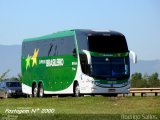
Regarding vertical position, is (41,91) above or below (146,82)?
above

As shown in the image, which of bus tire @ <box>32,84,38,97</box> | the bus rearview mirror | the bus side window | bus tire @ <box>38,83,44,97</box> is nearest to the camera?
the bus side window

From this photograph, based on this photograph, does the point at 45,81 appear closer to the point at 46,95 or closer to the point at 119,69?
the point at 46,95

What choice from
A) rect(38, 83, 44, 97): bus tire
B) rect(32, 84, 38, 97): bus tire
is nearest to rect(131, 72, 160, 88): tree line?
rect(32, 84, 38, 97): bus tire

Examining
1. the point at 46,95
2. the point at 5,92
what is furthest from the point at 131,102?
the point at 5,92

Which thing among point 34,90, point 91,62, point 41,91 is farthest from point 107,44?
point 34,90

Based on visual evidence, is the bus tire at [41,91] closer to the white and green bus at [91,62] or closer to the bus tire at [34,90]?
the bus tire at [34,90]

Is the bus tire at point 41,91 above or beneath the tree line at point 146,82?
above

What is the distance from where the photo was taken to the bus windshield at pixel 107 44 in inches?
1549

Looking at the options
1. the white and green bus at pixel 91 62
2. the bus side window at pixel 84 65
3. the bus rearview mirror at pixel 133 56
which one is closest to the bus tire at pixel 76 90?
the white and green bus at pixel 91 62

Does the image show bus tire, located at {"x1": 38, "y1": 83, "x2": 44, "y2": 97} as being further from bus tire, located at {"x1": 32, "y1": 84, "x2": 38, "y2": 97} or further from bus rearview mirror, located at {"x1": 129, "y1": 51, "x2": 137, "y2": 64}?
bus rearview mirror, located at {"x1": 129, "y1": 51, "x2": 137, "y2": 64}

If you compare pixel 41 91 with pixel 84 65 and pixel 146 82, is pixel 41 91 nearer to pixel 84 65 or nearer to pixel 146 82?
pixel 84 65

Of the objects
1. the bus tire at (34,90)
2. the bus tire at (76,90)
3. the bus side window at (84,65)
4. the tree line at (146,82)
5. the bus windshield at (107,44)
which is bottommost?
the tree line at (146,82)

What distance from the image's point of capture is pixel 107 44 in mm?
39781

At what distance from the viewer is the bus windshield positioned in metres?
39.3
